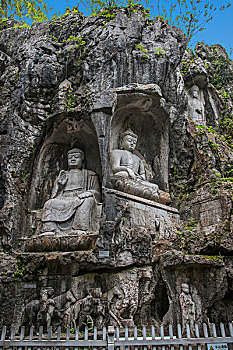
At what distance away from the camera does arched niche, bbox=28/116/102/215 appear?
9281mm

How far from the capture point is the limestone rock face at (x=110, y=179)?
7.00 metres

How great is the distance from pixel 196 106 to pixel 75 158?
507 cm

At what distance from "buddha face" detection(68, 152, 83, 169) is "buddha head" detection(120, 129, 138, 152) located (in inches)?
50.7

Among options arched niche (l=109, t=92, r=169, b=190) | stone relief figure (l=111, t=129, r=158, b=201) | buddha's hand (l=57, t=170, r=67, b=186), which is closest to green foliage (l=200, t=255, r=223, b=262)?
stone relief figure (l=111, t=129, r=158, b=201)

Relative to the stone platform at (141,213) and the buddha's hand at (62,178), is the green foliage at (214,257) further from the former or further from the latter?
the buddha's hand at (62,178)

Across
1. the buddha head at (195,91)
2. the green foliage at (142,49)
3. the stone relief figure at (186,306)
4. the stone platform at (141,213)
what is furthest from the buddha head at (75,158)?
the buddha head at (195,91)

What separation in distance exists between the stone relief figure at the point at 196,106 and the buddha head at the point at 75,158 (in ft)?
14.5

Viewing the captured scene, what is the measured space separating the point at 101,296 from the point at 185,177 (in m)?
4.61

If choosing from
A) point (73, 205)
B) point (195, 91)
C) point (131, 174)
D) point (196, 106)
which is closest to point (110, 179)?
point (131, 174)

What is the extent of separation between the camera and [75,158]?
31.8 ft

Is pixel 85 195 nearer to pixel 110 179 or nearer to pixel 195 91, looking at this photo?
pixel 110 179

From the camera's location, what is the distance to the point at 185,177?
990 centimetres

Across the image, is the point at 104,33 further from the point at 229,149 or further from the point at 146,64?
the point at 229,149

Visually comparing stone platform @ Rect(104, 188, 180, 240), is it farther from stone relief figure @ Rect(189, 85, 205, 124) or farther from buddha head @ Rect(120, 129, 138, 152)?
stone relief figure @ Rect(189, 85, 205, 124)
